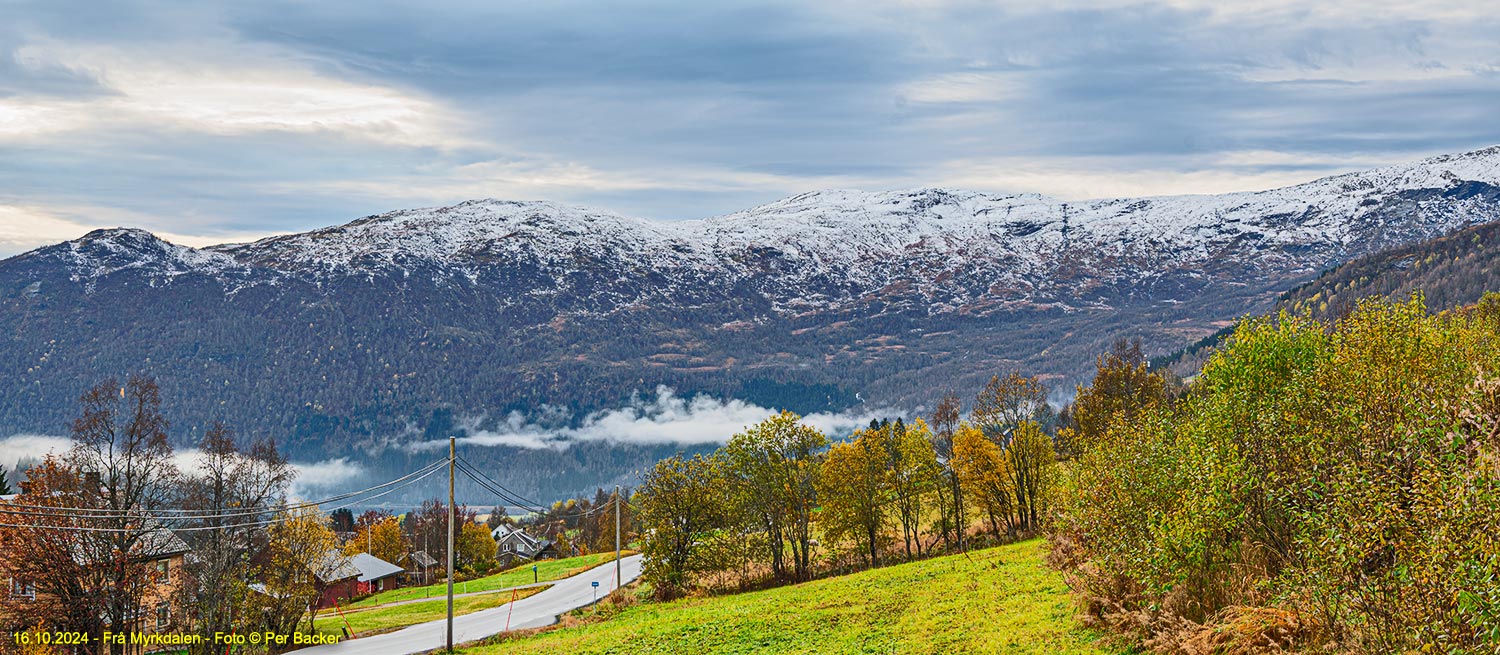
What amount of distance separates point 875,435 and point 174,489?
47.9m

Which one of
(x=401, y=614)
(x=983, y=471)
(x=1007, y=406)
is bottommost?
(x=401, y=614)

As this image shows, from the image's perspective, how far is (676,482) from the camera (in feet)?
229

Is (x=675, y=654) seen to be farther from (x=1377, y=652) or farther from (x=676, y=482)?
(x=676, y=482)

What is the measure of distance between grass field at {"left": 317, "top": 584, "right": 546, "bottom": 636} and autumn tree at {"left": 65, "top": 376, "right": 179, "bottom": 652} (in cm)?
1870

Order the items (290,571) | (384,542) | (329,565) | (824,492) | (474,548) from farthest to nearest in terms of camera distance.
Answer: (474,548), (384,542), (824,492), (329,565), (290,571)

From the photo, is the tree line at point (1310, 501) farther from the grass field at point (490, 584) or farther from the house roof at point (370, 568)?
the house roof at point (370, 568)

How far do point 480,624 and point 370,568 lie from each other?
5638cm

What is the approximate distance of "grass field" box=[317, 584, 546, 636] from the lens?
72812 mm

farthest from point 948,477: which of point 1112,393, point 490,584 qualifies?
point 490,584

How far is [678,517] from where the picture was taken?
68.1 m

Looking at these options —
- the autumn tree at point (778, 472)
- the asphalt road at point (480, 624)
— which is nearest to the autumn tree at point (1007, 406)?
the autumn tree at point (778, 472)

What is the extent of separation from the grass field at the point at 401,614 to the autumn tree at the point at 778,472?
25.2 m

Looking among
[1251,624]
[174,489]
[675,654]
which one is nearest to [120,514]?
[174,489]

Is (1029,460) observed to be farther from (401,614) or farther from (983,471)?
(401,614)
